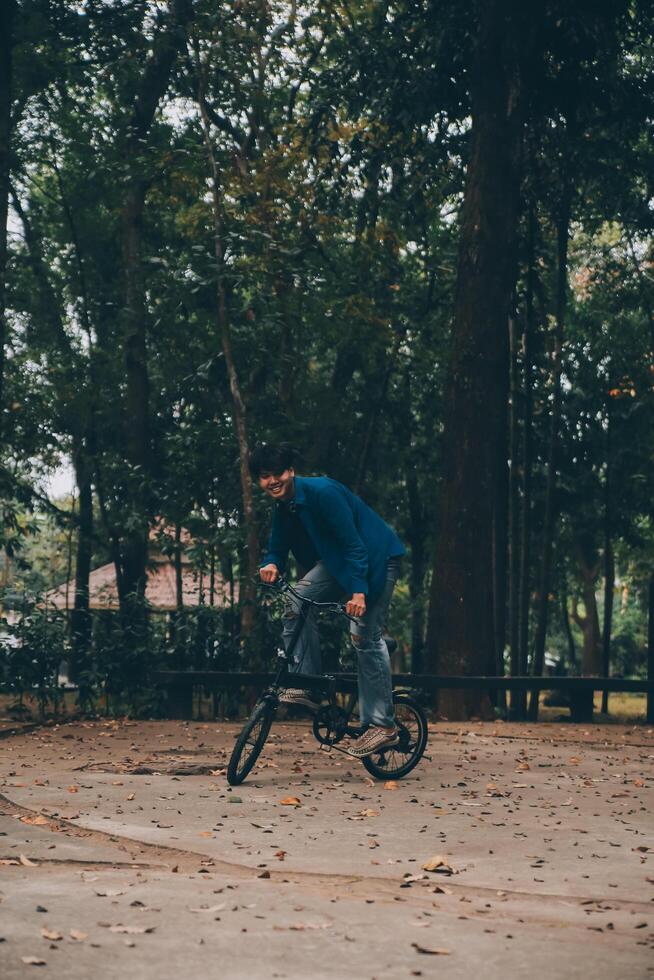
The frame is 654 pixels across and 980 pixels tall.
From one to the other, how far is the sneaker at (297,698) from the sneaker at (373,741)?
329mm

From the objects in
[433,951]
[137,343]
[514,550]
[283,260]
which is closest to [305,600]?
[433,951]

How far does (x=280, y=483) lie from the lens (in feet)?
24.0

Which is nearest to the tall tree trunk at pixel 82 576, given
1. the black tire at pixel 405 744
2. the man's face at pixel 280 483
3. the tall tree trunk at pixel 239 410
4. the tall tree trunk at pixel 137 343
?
the tall tree trunk at pixel 137 343

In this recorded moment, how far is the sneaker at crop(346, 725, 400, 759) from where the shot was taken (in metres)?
7.53

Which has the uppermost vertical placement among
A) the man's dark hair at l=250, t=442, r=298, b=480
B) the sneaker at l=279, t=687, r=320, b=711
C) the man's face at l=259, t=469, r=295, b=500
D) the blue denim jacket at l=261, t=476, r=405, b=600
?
the man's dark hair at l=250, t=442, r=298, b=480

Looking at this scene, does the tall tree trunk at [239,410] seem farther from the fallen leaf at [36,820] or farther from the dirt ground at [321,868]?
the fallen leaf at [36,820]

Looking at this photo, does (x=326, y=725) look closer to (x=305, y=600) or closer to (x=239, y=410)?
(x=305, y=600)

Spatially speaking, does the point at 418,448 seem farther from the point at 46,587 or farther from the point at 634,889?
the point at 634,889

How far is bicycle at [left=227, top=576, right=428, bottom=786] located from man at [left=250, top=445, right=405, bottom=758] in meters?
0.07

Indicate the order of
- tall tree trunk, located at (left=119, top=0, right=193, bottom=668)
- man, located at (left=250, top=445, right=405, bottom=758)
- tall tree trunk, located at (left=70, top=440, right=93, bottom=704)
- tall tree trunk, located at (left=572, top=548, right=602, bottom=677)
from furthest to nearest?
tall tree trunk, located at (left=572, top=548, right=602, bottom=677) → tall tree trunk, located at (left=119, top=0, right=193, bottom=668) → tall tree trunk, located at (left=70, top=440, right=93, bottom=704) → man, located at (left=250, top=445, right=405, bottom=758)

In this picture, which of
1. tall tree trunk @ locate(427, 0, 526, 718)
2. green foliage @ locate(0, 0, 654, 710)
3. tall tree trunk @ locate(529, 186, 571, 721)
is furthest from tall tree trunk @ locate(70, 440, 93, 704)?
tall tree trunk @ locate(529, 186, 571, 721)

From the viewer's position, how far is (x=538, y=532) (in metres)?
29.0

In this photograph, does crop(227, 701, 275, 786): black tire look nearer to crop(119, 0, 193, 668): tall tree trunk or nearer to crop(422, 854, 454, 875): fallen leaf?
crop(422, 854, 454, 875): fallen leaf

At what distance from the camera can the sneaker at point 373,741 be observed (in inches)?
296
